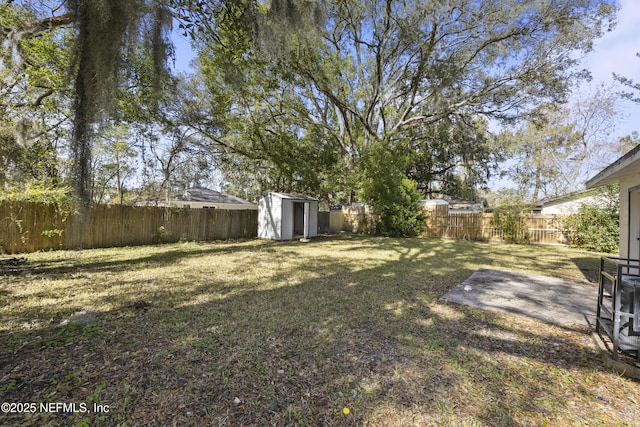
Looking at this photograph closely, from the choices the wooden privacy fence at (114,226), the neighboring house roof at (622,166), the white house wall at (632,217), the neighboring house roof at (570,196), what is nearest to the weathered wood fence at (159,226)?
the wooden privacy fence at (114,226)

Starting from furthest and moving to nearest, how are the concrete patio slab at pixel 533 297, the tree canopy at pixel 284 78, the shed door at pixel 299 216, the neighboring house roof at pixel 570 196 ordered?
the shed door at pixel 299 216, the neighboring house roof at pixel 570 196, the concrete patio slab at pixel 533 297, the tree canopy at pixel 284 78

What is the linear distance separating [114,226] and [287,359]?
8.26m

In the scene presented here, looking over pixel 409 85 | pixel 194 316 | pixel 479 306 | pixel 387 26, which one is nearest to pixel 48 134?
pixel 194 316

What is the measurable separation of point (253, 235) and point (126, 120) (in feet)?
20.5

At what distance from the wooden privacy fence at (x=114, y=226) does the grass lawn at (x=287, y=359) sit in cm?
163

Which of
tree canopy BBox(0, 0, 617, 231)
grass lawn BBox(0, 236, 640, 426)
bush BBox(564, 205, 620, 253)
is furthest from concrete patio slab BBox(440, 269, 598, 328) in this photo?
bush BBox(564, 205, 620, 253)

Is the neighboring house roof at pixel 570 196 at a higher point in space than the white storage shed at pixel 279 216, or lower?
higher

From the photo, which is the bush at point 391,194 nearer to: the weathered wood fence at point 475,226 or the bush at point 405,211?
the bush at point 405,211

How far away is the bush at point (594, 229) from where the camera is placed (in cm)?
→ 904

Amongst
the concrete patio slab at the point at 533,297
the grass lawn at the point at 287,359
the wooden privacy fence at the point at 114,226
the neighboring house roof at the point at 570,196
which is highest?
the neighboring house roof at the point at 570,196

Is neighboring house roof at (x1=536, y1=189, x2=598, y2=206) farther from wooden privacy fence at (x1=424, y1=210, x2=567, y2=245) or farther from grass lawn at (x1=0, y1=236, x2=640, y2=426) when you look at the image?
grass lawn at (x1=0, y1=236, x2=640, y2=426)

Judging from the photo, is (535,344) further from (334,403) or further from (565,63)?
(565,63)

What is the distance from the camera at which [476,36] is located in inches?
431

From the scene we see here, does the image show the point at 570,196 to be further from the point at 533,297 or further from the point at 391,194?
the point at 533,297
